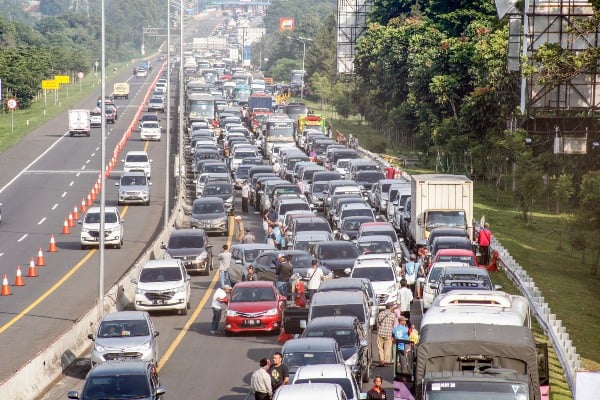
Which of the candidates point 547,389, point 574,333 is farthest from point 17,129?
point 547,389

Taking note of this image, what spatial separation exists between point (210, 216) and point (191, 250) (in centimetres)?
1073

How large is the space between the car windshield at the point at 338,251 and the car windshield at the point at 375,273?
401cm

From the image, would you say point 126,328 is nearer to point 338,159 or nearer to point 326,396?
point 326,396

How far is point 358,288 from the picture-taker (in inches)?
1428

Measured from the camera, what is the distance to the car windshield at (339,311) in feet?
110

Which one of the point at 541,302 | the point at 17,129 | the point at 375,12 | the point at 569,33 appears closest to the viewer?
the point at 541,302

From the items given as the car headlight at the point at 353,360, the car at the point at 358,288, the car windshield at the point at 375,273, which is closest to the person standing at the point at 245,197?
the car windshield at the point at 375,273

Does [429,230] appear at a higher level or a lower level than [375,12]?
lower

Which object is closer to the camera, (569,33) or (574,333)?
(574,333)

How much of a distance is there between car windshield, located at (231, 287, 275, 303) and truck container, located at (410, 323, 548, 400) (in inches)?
551

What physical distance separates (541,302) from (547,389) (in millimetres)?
11380

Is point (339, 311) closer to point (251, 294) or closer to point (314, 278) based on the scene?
point (251, 294)

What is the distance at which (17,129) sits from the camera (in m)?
122

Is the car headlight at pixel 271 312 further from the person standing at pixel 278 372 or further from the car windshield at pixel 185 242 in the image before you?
the car windshield at pixel 185 242
